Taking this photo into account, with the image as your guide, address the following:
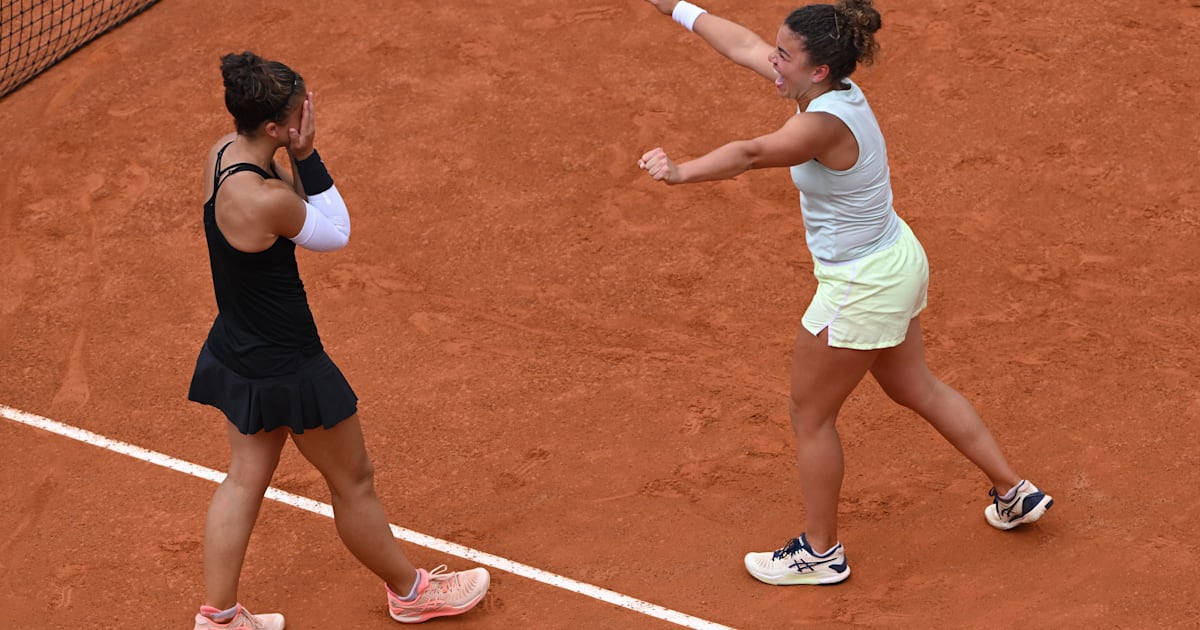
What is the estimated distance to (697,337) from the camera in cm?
689

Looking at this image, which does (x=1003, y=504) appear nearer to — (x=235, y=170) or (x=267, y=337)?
(x=267, y=337)

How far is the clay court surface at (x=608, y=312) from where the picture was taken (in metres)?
5.53

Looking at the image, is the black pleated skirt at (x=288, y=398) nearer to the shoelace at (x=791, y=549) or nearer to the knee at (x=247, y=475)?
the knee at (x=247, y=475)

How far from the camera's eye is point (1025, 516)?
5434 mm

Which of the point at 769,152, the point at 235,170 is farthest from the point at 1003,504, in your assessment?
the point at 235,170

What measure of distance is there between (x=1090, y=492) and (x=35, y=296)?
543 centimetres

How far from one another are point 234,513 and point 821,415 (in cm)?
214

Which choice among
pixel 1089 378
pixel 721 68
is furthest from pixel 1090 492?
pixel 721 68

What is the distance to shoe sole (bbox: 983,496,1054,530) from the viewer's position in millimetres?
5391

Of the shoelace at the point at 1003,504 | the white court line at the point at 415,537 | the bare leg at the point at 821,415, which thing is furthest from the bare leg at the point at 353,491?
the shoelace at the point at 1003,504

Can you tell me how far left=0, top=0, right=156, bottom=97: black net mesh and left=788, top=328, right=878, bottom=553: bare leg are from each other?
6662mm

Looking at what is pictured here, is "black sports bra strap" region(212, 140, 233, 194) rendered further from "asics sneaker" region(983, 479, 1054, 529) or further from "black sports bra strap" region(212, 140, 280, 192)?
"asics sneaker" region(983, 479, 1054, 529)

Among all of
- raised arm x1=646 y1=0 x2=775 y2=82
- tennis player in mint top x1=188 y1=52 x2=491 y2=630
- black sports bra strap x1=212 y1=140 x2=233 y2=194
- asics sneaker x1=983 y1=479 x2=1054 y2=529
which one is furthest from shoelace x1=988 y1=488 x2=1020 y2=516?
black sports bra strap x1=212 y1=140 x2=233 y2=194

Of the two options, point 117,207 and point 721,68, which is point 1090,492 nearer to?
point 721,68
